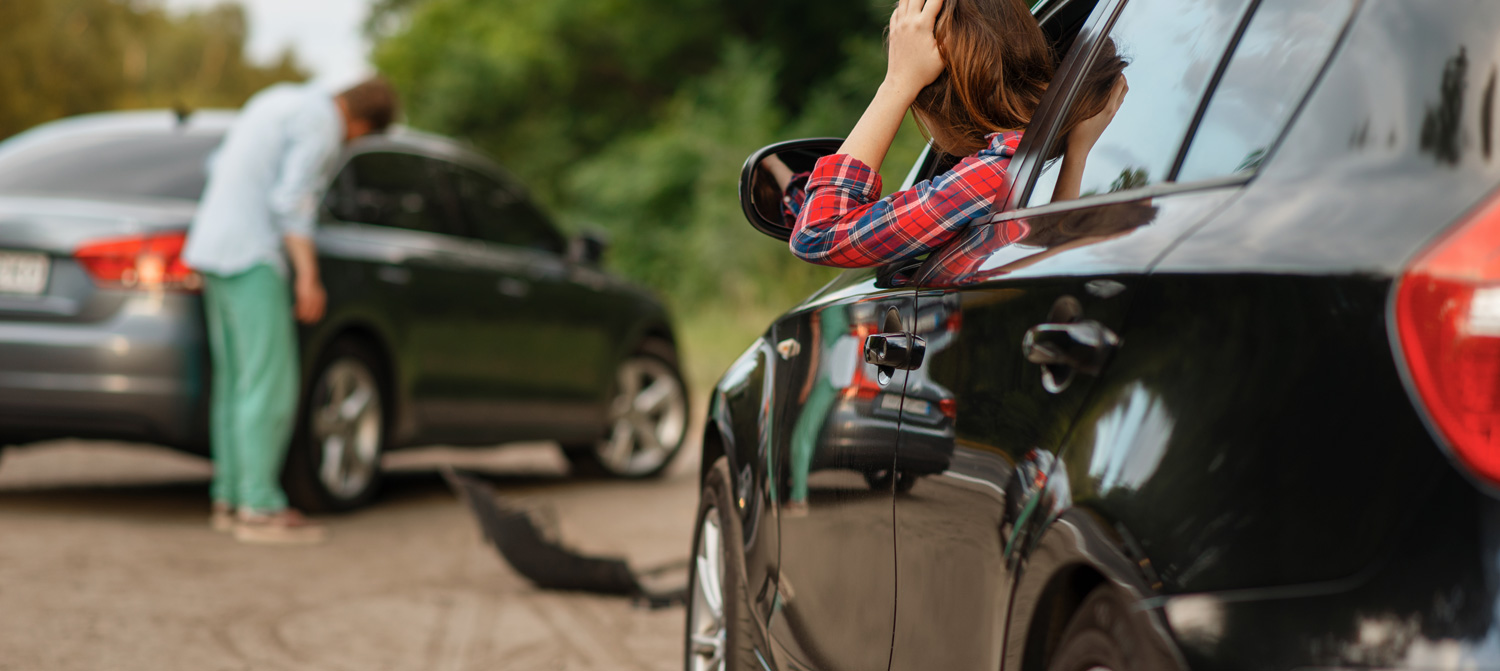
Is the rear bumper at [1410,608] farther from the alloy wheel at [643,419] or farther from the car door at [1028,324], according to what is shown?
the alloy wheel at [643,419]

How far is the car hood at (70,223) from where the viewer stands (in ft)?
21.7

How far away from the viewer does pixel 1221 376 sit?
166cm

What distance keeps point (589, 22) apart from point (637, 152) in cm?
436

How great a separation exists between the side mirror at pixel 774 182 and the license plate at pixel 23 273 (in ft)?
14.2

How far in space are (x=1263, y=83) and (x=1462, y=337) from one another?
59 centimetres

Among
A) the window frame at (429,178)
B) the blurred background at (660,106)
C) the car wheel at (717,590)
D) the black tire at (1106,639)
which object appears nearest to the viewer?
the black tire at (1106,639)

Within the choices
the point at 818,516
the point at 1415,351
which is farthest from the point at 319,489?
the point at 1415,351

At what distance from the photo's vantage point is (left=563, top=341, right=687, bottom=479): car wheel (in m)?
9.51

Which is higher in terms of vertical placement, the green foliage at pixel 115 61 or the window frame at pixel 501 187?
the green foliage at pixel 115 61

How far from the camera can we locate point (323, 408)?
7.28 m

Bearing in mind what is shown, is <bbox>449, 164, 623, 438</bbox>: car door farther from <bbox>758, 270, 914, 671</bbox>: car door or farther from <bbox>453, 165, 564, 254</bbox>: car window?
<bbox>758, 270, 914, 671</bbox>: car door

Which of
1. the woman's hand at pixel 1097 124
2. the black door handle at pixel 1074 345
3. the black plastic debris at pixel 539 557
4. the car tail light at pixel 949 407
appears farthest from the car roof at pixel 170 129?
the black door handle at pixel 1074 345

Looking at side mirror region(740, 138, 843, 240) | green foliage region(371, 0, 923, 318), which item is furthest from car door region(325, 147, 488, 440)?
green foliage region(371, 0, 923, 318)

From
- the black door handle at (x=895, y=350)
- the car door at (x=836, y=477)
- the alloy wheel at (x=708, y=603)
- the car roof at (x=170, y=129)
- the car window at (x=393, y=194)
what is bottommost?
the alloy wheel at (x=708, y=603)
